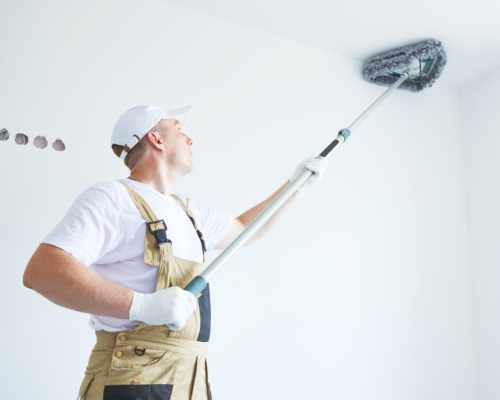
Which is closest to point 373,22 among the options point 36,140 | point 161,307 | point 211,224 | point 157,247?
point 211,224

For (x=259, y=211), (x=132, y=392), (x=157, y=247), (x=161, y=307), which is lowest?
(x=132, y=392)

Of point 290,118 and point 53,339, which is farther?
point 290,118

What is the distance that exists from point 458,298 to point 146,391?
1.70 meters

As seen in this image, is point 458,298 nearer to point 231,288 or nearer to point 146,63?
point 231,288

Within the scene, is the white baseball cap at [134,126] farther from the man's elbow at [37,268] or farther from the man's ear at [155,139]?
the man's elbow at [37,268]

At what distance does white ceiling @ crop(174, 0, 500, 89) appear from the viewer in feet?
6.92

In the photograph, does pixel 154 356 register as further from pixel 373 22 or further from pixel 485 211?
pixel 485 211

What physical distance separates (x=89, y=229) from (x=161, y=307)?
8.6 inches

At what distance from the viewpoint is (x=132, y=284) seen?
124cm

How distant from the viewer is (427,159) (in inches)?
101

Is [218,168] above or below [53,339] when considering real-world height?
above

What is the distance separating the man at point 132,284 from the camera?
110 centimetres

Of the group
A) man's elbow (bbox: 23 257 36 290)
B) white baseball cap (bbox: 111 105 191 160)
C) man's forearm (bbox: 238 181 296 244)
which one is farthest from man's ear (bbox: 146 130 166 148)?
man's elbow (bbox: 23 257 36 290)

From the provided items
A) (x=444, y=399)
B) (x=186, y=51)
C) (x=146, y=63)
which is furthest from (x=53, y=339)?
(x=444, y=399)
